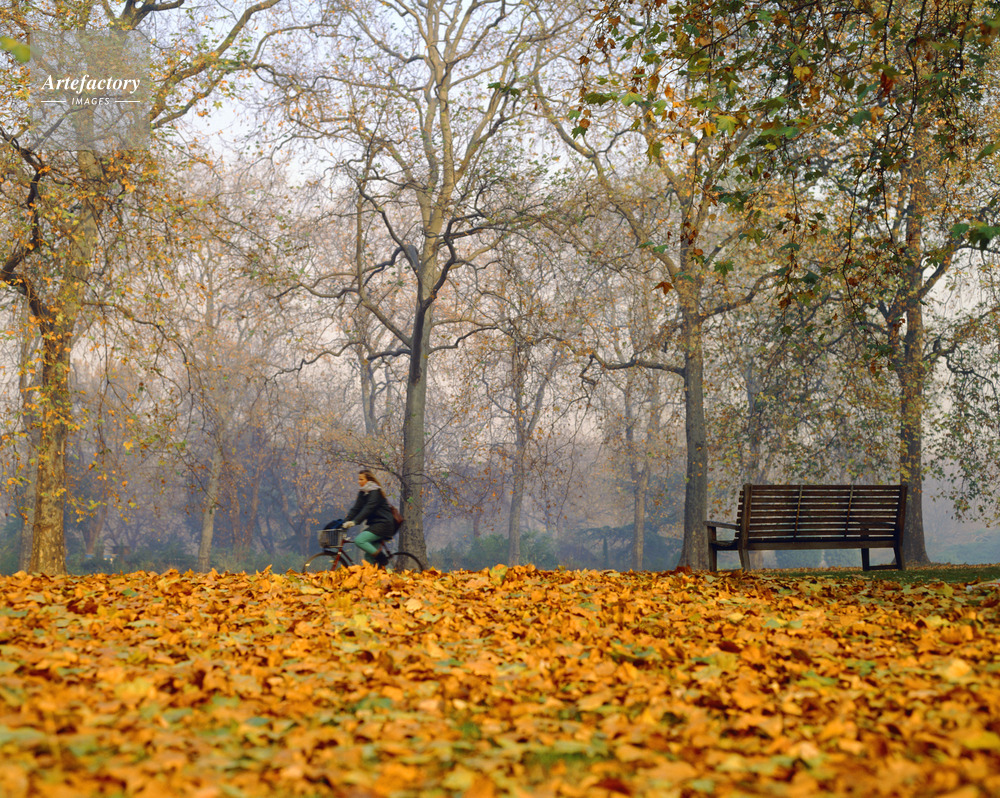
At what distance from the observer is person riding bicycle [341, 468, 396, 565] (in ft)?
23.9

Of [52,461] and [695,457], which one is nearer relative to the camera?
[52,461]

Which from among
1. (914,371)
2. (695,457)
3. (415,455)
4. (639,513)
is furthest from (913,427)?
(639,513)

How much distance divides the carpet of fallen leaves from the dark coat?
200cm

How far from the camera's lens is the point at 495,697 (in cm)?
317

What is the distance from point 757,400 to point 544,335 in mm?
4602

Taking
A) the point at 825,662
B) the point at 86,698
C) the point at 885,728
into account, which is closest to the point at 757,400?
the point at 825,662

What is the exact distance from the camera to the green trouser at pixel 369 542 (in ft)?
23.7

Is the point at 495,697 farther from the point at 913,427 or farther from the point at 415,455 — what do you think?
the point at 913,427

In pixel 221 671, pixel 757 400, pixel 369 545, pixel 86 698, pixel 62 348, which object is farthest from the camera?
pixel 757 400

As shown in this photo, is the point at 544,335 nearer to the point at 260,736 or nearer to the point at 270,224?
the point at 270,224

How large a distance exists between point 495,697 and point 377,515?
4.40 metres

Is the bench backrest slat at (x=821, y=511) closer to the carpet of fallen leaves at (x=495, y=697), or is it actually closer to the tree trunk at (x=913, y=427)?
the carpet of fallen leaves at (x=495, y=697)

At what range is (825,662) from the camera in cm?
357

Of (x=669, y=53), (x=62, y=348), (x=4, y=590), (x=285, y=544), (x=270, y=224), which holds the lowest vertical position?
(x=285, y=544)
